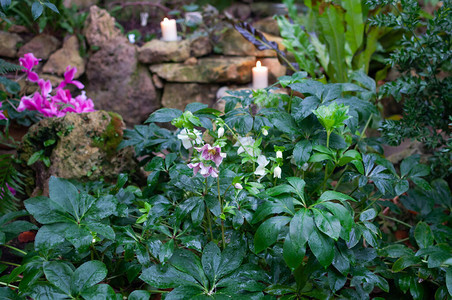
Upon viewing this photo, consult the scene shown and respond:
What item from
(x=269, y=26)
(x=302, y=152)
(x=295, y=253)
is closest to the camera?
(x=295, y=253)

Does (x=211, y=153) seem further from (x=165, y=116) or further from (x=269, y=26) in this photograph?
(x=269, y=26)

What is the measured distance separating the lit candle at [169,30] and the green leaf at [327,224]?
7.70 ft

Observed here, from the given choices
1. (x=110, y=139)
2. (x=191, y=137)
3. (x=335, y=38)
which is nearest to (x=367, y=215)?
(x=191, y=137)

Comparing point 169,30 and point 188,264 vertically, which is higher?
point 169,30

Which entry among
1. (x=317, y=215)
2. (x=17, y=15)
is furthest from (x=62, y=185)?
(x=17, y=15)

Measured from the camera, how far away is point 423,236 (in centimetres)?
153

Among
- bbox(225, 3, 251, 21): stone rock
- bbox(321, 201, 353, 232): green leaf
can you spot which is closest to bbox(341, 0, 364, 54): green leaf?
bbox(225, 3, 251, 21): stone rock

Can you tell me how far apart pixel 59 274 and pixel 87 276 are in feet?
0.31

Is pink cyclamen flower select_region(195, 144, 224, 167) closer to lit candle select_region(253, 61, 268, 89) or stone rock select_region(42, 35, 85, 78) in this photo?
lit candle select_region(253, 61, 268, 89)

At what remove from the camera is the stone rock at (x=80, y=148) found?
1.85 m

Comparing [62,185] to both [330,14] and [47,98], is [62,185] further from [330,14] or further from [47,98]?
[330,14]

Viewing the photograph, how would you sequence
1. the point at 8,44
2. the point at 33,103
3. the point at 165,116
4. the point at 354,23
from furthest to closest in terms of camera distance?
the point at 8,44 → the point at 354,23 → the point at 33,103 → the point at 165,116

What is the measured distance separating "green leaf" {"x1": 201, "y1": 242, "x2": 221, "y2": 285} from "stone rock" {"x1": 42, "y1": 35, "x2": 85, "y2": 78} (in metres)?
2.34

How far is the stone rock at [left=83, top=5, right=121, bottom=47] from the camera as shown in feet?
9.96
